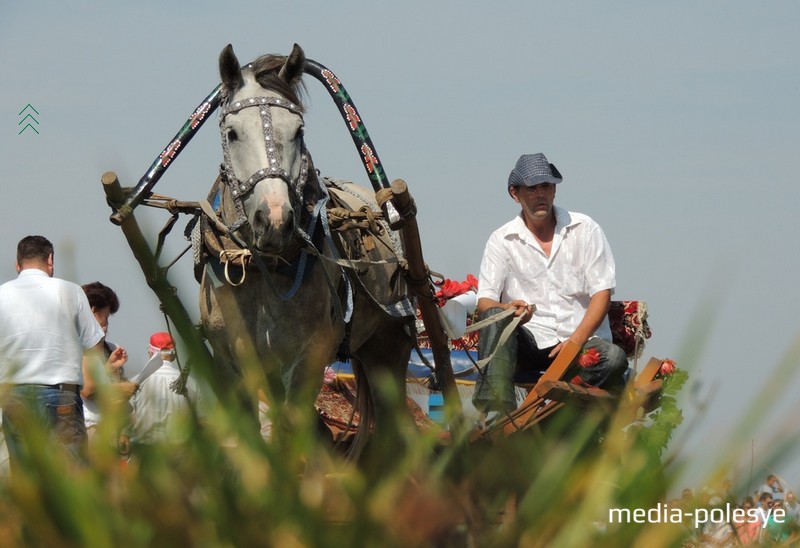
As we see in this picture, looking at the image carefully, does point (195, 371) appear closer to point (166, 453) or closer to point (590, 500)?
point (166, 453)

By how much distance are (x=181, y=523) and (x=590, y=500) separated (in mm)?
303

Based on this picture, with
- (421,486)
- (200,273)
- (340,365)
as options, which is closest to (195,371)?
(421,486)

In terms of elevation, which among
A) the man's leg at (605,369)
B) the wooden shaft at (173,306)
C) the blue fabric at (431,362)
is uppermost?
the wooden shaft at (173,306)

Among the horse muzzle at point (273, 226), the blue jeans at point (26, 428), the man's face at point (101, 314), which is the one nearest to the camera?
the blue jeans at point (26, 428)

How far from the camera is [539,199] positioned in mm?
6797

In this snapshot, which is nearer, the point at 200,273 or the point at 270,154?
the point at 270,154

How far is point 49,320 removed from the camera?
6.06m

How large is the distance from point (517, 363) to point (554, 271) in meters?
0.57

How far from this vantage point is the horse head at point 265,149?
5.30 m

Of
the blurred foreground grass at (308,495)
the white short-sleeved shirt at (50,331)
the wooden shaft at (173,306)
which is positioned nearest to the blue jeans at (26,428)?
the blurred foreground grass at (308,495)

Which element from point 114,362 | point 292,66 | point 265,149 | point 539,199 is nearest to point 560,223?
point 539,199

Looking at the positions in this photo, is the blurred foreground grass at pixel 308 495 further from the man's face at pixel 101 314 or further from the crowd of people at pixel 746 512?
the man's face at pixel 101 314

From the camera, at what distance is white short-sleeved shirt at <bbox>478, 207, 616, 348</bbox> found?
664 centimetres

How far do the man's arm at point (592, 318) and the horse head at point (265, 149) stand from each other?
4.90ft
